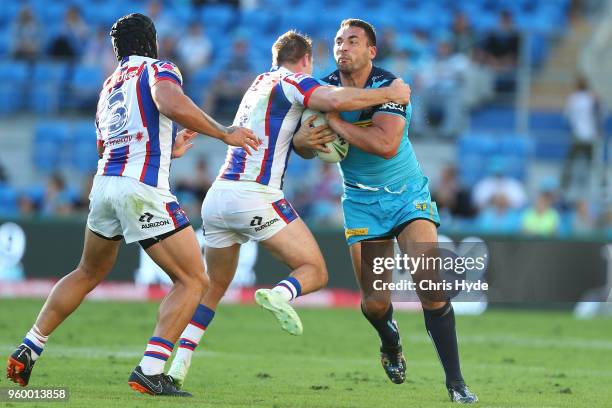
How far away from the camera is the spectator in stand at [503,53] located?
20.9 m

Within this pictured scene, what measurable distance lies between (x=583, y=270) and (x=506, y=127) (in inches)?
180

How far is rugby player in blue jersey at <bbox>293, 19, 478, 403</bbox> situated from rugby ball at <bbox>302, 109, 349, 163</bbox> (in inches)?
3.4

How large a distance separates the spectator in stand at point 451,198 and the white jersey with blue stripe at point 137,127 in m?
10.3

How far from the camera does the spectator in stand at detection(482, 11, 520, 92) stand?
821 inches

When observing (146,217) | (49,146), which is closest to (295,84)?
(146,217)

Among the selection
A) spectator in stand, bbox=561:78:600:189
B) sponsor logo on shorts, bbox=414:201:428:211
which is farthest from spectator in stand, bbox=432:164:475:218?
sponsor logo on shorts, bbox=414:201:428:211

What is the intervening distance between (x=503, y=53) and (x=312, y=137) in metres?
12.9

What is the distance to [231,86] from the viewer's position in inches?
790

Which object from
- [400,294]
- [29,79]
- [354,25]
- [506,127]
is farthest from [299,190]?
[354,25]

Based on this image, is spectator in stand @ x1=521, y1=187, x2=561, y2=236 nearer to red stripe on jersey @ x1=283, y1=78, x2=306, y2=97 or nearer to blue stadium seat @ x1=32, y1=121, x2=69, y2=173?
blue stadium seat @ x1=32, y1=121, x2=69, y2=173

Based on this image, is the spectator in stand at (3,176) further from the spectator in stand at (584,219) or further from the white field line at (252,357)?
the spectator in stand at (584,219)

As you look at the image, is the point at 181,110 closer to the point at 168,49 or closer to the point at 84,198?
the point at 84,198

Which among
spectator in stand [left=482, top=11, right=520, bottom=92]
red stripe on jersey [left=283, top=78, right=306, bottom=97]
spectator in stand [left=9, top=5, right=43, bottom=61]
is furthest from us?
spectator in stand [left=9, top=5, right=43, bottom=61]

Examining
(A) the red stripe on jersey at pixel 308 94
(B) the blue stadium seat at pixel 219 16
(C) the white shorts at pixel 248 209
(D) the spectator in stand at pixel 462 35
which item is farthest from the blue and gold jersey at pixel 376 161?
(B) the blue stadium seat at pixel 219 16
